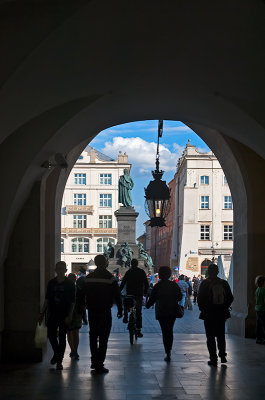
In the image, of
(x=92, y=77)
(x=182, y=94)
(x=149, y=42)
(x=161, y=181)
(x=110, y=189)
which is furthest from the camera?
(x=110, y=189)

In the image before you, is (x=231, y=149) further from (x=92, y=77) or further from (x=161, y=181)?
(x=92, y=77)

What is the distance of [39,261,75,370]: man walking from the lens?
956 centimetres

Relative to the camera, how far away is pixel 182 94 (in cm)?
1037

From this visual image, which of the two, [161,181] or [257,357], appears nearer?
[257,357]

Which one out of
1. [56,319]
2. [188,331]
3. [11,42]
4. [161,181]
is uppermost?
[11,42]

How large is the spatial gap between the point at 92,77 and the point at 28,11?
2576 mm

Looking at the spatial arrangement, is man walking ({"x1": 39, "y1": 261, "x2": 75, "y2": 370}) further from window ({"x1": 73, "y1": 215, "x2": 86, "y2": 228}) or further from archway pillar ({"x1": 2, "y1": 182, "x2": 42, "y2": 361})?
window ({"x1": 73, "y1": 215, "x2": 86, "y2": 228})

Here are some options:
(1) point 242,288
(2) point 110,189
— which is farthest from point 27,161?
(2) point 110,189

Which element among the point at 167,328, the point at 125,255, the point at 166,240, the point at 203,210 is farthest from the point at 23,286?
the point at 166,240

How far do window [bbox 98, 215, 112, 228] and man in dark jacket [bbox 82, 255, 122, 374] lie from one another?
62.7m

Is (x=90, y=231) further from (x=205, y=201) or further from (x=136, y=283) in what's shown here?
(x=136, y=283)

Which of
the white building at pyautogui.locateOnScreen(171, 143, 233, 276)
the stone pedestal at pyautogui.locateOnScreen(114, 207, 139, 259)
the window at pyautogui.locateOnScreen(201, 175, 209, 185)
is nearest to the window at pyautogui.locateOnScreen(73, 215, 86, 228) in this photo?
the white building at pyautogui.locateOnScreen(171, 143, 233, 276)

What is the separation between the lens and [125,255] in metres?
34.5

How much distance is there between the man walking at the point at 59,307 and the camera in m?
9.56
